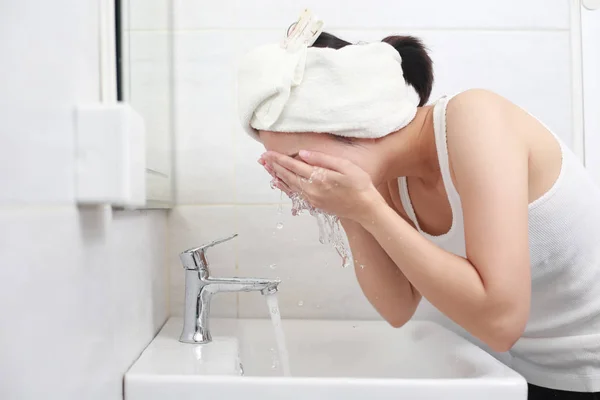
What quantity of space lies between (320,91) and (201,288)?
42 centimetres

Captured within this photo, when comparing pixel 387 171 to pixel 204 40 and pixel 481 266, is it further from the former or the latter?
pixel 204 40

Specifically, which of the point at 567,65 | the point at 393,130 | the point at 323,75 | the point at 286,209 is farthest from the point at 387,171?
the point at 567,65

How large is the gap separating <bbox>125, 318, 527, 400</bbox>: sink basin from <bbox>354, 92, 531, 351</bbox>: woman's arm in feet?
0.31

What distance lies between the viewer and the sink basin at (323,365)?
0.71 m

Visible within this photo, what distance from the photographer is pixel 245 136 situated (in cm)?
119

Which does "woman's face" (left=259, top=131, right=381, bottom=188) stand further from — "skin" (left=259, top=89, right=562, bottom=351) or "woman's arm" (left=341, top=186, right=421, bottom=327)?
"woman's arm" (left=341, top=186, right=421, bottom=327)

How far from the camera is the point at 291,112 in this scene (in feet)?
2.39

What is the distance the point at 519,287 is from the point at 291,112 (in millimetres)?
349

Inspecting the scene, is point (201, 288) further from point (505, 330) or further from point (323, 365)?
point (505, 330)

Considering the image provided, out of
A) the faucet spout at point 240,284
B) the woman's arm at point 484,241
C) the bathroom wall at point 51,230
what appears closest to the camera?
the bathroom wall at point 51,230

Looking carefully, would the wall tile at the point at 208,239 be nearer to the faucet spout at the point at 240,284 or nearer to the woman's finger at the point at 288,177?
the faucet spout at the point at 240,284

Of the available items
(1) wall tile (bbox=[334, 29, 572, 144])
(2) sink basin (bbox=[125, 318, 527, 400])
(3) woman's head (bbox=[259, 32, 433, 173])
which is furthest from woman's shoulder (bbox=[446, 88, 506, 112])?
(1) wall tile (bbox=[334, 29, 572, 144])

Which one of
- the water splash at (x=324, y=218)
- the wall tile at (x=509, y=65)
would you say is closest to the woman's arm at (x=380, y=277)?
Answer: the water splash at (x=324, y=218)

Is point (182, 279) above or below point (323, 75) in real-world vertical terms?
below
